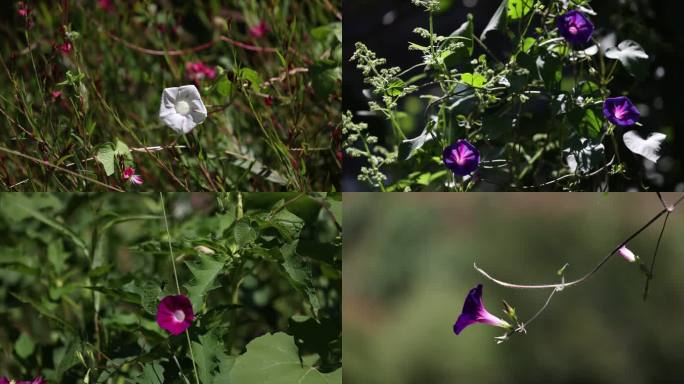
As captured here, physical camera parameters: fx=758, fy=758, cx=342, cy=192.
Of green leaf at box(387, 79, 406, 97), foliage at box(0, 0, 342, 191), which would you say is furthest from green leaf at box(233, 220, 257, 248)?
green leaf at box(387, 79, 406, 97)

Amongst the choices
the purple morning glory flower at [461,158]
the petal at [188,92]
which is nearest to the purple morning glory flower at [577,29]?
Answer: the purple morning glory flower at [461,158]

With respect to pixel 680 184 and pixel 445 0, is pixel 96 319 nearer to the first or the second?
pixel 445 0

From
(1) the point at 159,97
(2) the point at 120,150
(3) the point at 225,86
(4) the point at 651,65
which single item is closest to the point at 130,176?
(2) the point at 120,150

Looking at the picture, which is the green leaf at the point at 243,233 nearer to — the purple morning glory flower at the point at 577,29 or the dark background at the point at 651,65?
the dark background at the point at 651,65

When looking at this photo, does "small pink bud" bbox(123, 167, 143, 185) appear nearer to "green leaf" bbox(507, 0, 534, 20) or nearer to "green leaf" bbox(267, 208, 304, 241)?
"green leaf" bbox(267, 208, 304, 241)

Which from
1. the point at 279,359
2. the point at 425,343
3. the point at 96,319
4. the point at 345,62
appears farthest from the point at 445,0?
the point at 96,319

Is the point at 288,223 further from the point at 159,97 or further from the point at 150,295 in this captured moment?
the point at 159,97
